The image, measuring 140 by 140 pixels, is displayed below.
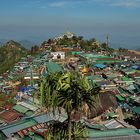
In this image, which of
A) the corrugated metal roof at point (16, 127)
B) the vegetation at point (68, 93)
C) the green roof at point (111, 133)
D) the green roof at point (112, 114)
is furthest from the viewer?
the green roof at point (112, 114)

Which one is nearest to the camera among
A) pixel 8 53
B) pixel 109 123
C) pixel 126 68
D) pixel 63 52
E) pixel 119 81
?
pixel 109 123

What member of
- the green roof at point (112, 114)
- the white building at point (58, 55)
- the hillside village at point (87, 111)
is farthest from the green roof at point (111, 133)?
the white building at point (58, 55)

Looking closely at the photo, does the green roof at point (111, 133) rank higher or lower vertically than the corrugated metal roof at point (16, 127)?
higher

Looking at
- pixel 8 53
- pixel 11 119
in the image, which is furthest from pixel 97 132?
pixel 8 53

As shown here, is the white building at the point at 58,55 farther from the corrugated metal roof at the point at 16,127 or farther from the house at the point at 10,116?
the corrugated metal roof at the point at 16,127

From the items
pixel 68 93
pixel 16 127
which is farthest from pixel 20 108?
pixel 68 93

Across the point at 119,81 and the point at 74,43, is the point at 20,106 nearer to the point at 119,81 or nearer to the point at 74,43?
the point at 119,81
